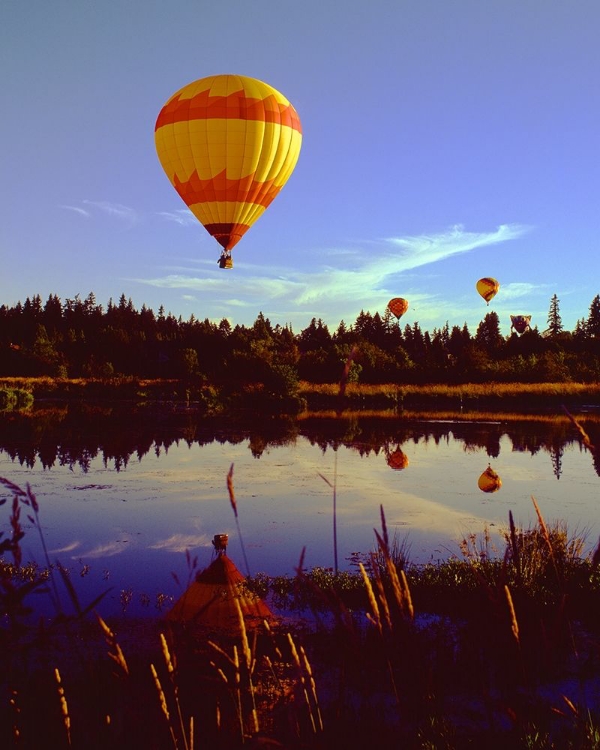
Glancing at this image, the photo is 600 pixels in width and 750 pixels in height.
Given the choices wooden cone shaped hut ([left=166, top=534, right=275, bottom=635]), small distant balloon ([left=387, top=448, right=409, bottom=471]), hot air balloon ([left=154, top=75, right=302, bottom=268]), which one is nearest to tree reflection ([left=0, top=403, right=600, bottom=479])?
small distant balloon ([left=387, top=448, right=409, bottom=471])

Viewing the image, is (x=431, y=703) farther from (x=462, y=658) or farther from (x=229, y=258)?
(x=229, y=258)

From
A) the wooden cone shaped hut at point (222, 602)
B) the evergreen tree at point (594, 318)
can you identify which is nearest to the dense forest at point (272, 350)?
the evergreen tree at point (594, 318)

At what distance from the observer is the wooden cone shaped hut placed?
A: 8452mm

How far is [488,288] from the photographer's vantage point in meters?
51.8

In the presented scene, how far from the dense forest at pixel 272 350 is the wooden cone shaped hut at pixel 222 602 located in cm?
1239

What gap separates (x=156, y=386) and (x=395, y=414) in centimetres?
2437

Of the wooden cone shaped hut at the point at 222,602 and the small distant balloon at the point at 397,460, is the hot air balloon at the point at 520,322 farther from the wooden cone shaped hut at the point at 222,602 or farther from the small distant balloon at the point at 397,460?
the wooden cone shaped hut at the point at 222,602

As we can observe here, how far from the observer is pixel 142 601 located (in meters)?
9.34

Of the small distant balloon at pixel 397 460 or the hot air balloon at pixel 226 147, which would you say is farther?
the small distant balloon at pixel 397 460

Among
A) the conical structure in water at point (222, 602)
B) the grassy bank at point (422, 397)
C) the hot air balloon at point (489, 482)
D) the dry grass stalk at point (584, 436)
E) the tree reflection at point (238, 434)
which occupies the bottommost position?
the conical structure in water at point (222, 602)

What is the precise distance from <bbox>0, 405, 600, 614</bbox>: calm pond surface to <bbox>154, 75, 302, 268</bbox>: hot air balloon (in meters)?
7.75

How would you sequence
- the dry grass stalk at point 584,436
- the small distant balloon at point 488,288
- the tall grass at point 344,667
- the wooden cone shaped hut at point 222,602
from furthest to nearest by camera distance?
the small distant balloon at point 488,288
the wooden cone shaped hut at point 222,602
the tall grass at point 344,667
the dry grass stalk at point 584,436

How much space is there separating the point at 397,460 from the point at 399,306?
37432mm

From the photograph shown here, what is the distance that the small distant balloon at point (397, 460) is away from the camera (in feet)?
72.9
